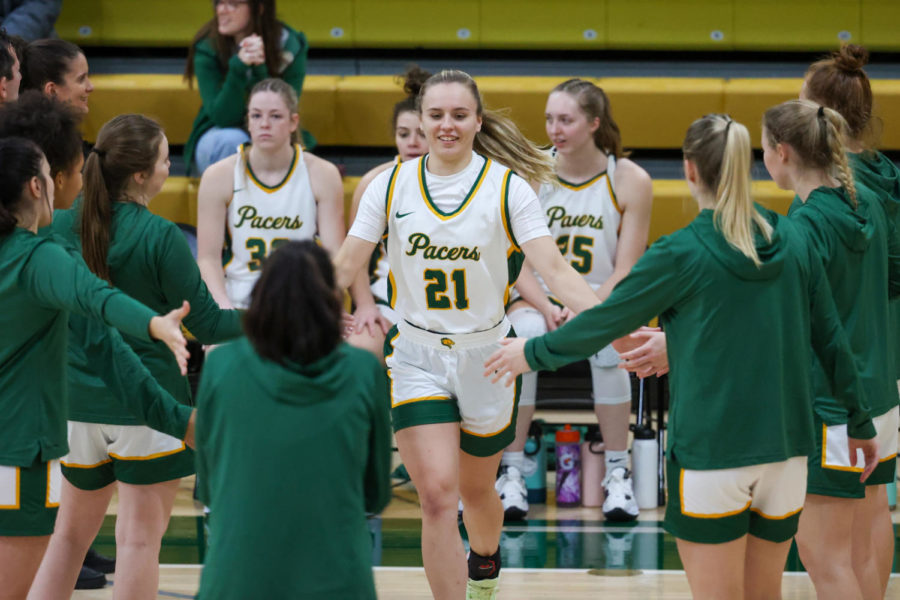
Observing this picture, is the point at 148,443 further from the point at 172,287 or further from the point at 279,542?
the point at 279,542

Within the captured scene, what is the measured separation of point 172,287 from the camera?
129 inches

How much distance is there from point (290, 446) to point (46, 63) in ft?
8.43

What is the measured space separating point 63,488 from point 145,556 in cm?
36

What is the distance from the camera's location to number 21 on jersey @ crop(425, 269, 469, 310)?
11.8ft

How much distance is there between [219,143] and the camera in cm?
639

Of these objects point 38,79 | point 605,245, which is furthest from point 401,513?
point 38,79

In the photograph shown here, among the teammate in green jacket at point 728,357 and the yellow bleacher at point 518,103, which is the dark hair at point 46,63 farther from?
the yellow bleacher at point 518,103

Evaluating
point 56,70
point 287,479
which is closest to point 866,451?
point 287,479

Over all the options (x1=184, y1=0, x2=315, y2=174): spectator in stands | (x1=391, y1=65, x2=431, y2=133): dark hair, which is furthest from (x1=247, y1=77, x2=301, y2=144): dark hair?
(x1=184, y1=0, x2=315, y2=174): spectator in stands

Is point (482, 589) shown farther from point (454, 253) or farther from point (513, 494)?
point (513, 494)

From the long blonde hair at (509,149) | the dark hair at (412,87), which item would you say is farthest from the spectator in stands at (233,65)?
the long blonde hair at (509,149)

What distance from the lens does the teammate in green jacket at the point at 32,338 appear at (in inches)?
102

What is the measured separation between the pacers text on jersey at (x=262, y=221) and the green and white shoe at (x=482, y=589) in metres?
2.22

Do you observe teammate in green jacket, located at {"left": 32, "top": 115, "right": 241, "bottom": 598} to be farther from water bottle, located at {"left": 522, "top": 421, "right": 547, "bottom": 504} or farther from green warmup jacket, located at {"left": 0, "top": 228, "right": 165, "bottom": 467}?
water bottle, located at {"left": 522, "top": 421, "right": 547, "bottom": 504}
